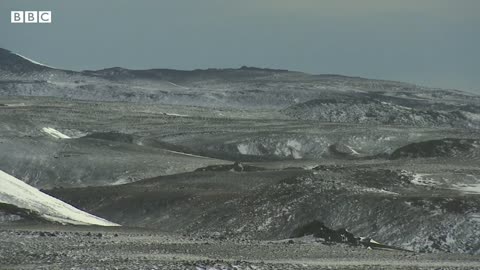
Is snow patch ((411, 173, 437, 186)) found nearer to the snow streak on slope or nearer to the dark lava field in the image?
the dark lava field

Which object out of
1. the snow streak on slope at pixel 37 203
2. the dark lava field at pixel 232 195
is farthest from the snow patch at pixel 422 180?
the snow streak on slope at pixel 37 203

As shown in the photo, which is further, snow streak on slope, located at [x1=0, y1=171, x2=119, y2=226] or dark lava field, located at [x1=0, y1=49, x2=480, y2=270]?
snow streak on slope, located at [x1=0, y1=171, x2=119, y2=226]

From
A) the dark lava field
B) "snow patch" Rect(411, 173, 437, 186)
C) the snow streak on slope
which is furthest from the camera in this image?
"snow patch" Rect(411, 173, 437, 186)

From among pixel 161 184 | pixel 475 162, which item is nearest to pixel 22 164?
pixel 161 184

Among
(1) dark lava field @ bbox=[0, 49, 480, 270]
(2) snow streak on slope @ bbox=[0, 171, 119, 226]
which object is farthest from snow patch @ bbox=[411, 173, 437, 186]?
(2) snow streak on slope @ bbox=[0, 171, 119, 226]

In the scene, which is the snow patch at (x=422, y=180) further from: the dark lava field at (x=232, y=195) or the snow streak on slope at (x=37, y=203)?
Answer: the snow streak on slope at (x=37, y=203)

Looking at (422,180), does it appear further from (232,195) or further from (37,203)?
(37,203)
